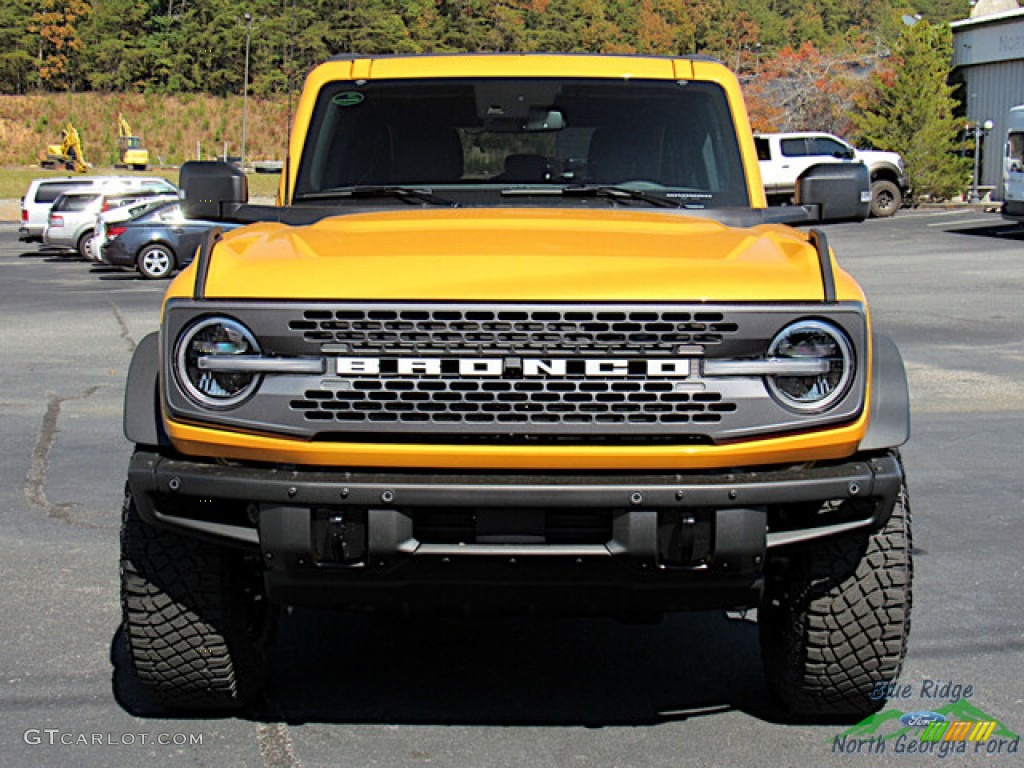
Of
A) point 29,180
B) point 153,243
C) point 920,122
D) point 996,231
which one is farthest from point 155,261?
point 29,180

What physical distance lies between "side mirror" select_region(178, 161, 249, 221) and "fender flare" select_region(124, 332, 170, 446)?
1302 mm

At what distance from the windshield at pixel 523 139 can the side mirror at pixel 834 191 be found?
10.3 inches

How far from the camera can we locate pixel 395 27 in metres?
102

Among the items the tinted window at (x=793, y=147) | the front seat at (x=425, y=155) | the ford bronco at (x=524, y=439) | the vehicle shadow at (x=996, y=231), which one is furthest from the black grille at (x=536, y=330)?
the tinted window at (x=793, y=147)

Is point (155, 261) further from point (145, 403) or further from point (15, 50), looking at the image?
point (15, 50)

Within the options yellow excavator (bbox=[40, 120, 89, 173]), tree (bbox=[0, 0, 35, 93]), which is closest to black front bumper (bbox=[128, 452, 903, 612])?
yellow excavator (bbox=[40, 120, 89, 173])

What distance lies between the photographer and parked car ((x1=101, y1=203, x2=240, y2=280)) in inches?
978

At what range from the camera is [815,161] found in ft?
122

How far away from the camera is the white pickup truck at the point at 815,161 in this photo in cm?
3684

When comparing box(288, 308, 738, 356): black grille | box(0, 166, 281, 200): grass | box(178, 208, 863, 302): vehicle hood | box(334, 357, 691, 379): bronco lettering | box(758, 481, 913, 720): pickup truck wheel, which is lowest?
box(758, 481, 913, 720): pickup truck wheel

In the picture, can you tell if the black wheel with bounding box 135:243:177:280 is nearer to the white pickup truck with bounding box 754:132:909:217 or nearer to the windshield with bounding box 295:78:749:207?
the white pickup truck with bounding box 754:132:909:217

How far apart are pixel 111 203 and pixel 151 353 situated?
95.1 ft

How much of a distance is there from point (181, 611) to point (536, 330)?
1339 mm

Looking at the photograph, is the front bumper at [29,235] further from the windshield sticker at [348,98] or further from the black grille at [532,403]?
the black grille at [532,403]
